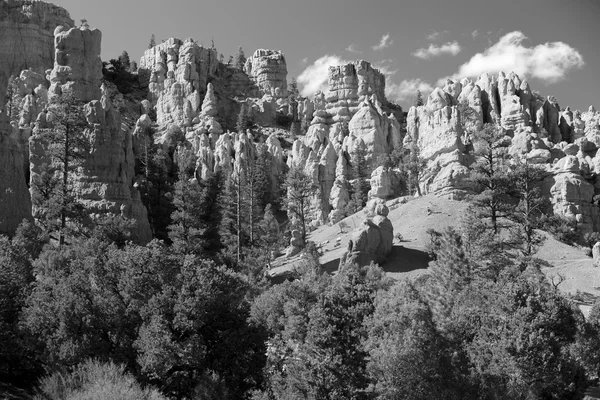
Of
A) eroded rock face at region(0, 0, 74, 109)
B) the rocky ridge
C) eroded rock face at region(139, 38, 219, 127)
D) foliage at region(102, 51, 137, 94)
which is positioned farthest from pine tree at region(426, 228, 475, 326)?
foliage at region(102, 51, 137, 94)

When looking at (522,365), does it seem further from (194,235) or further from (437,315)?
(194,235)

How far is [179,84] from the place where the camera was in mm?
100438

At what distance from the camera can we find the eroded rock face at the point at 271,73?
116375 millimetres

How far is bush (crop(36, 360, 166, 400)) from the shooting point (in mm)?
17938

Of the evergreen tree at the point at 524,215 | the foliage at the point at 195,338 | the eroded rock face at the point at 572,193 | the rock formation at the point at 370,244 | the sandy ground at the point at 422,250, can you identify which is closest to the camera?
the foliage at the point at 195,338

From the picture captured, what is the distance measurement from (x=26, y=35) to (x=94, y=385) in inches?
3621

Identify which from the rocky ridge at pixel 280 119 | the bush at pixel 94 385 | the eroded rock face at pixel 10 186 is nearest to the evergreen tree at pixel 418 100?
the rocky ridge at pixel 280 119

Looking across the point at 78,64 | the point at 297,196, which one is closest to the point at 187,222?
the point at 78,64

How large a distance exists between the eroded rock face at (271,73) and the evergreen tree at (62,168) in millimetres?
74177

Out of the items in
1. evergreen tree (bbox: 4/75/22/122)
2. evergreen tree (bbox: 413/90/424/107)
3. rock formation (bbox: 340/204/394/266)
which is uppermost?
evergreen tree (bbox: 413/90/424/107)

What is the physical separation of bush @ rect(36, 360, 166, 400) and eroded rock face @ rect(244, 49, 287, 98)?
99.3 m

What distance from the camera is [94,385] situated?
18750mm

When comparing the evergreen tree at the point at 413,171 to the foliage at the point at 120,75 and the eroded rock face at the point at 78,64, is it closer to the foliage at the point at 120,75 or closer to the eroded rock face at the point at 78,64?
the eroded rock face at the point at 78,64

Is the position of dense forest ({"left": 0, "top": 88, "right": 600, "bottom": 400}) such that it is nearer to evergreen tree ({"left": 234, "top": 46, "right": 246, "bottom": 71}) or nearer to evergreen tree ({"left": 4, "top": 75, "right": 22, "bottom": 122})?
evergreen tree ({"left": 4, "top": 75, "right": 22, "bottom": 122})
